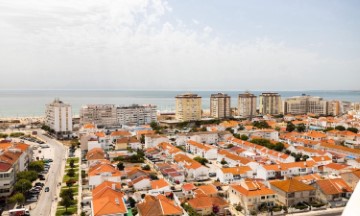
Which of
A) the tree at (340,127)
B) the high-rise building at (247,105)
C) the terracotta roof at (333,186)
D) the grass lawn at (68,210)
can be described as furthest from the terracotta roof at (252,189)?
the high-rise building at (247,105)

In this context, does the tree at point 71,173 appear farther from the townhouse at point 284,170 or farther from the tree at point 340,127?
the tree at point 340,127

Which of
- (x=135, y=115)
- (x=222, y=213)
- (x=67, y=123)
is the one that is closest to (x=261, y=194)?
(x=222, y=213)

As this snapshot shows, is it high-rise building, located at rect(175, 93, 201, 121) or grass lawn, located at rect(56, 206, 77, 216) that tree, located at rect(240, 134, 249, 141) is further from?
grass lawn, located at rect(56, 206, 77, 216)

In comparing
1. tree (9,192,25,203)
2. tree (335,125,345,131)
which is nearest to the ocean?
tree (335,125,345,131)

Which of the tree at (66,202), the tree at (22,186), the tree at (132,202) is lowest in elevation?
the tree at (132,202)

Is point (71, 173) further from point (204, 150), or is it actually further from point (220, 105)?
point (220, 105)

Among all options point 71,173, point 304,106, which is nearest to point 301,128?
point 304,106
